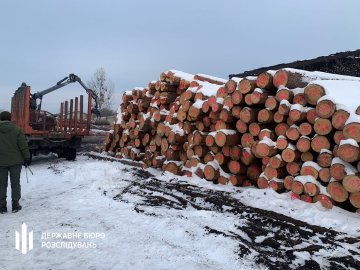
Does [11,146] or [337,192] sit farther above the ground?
[11,146]

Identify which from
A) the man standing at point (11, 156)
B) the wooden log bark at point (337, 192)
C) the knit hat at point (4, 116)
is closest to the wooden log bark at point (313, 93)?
the wooden log bark at point (337, 192)

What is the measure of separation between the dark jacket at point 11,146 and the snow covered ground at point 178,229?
0.92 m

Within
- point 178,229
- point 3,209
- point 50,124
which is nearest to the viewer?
point 178,229

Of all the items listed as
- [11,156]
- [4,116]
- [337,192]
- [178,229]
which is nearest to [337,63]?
[337,192]

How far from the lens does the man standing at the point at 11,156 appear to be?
611 cm

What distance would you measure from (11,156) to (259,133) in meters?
4.89

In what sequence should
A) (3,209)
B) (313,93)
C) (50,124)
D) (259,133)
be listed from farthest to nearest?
(50,124), (259,133), (313,93), (3,209)

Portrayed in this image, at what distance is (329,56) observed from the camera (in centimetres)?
1369

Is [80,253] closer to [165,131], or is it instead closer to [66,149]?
[165,131]

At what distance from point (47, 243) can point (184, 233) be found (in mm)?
1838

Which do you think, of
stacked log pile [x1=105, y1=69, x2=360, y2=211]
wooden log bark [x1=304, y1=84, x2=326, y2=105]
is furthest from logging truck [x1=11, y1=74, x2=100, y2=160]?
wooden log bark [x1=304, y1=84, x2=326, y2=105]

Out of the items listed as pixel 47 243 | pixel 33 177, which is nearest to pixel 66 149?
pixel 33 177

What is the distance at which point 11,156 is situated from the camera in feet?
20.3

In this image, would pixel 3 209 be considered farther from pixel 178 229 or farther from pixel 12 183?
pixel 178 229
